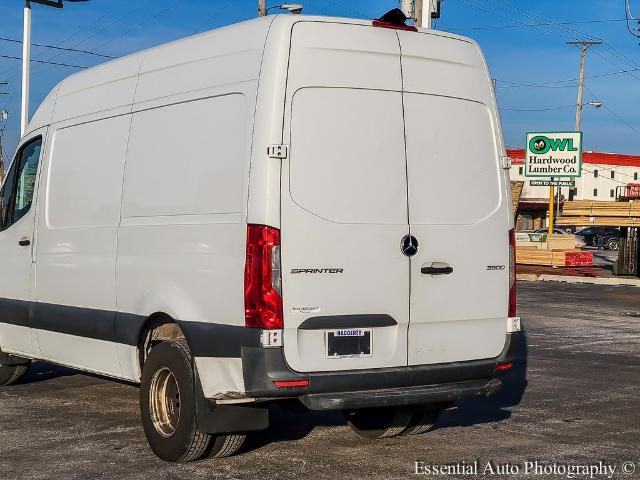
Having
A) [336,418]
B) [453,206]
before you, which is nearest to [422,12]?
[336,418]

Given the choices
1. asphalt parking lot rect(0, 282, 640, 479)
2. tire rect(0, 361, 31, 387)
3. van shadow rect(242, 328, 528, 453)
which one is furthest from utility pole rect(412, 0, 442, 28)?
tire rect(0, 361, 31, 387)

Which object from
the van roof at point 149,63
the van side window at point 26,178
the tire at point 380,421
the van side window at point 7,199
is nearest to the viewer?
the van roof at point 149,63

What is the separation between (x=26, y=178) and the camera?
9023 mm

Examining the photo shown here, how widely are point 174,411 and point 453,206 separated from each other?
231cm

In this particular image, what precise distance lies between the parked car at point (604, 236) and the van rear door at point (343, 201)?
2057 inches

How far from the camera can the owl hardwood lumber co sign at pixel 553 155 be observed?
35594 mm

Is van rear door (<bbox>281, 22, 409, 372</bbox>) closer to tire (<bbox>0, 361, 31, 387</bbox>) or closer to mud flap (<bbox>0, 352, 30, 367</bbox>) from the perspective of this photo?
mud flap (<bbox>0, 352, 30, 367</bbox>)

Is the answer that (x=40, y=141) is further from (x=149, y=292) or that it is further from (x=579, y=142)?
(x=579, y=142)

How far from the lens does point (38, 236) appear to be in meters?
8.60

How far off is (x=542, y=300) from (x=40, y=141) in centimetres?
1534

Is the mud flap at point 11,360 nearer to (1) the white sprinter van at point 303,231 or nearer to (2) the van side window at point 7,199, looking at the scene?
(2) the van side window at point 7,199

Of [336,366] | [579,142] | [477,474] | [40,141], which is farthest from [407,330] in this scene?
[579,142]

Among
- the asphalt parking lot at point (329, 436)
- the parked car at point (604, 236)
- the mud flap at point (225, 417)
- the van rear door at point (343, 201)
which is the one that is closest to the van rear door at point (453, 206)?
the van rear door at point (343, 201)

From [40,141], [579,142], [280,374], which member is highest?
[579,142]
